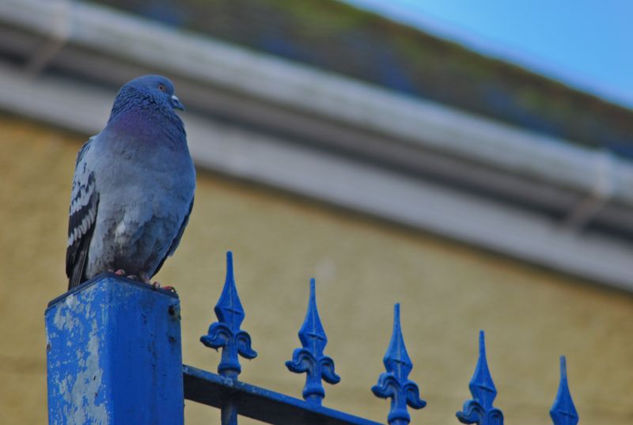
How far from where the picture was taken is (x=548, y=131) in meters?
8.81

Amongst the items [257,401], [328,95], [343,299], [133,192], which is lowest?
[257,401]

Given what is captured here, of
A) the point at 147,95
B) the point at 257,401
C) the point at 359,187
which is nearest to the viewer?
the point at 257,401

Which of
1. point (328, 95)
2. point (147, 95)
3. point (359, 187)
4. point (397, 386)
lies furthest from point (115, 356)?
point (359, 187)

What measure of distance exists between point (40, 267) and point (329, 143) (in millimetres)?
1624

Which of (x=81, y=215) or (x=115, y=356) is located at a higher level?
(x=81, y=215)

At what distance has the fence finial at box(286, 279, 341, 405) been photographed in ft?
11.8

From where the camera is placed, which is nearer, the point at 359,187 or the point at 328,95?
the point at 328,95

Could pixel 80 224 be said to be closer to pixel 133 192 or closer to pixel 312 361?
pixel 133 192

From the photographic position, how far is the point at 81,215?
15.5 feet

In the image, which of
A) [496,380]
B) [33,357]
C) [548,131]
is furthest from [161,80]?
[548,131]

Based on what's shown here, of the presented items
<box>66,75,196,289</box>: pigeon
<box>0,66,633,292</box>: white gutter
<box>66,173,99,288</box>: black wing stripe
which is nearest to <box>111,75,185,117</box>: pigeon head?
<box>66,75,196,289</box>: pigeon

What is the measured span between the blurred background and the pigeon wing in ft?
6.46

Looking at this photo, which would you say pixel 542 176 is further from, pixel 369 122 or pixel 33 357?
pixel 33 357

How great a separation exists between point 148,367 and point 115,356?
79mm
